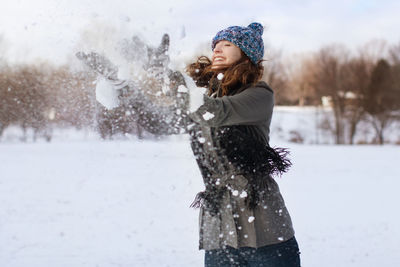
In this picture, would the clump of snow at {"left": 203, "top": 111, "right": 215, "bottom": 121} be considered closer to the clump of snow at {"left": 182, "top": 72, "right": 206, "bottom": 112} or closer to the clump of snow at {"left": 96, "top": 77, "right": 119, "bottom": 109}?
the clump of snow at {"left": 182, "top": 72, "right": 206, "bottom": 112}

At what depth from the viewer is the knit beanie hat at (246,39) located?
5.04 feet

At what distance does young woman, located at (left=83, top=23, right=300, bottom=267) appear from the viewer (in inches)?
57.1

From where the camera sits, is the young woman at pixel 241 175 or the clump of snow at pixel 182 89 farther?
the young woman at pixel 241 175

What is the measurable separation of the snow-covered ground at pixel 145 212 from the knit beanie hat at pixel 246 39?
1.58 ft

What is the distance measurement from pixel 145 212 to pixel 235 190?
4636 millimetres

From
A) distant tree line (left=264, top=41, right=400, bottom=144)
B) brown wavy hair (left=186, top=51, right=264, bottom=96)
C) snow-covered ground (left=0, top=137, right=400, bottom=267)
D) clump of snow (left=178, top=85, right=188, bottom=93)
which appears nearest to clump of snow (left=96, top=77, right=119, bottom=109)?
clump of snow (left=178, top=85, right=188, bottom=93)

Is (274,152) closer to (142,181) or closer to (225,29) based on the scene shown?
(225,29)

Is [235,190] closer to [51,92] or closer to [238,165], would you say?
[238,165]

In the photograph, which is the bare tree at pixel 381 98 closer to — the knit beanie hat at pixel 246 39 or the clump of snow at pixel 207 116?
the knit beanie hat at pixel 246 39

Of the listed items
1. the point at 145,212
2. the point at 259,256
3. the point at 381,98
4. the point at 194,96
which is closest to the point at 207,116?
the point at 194,96

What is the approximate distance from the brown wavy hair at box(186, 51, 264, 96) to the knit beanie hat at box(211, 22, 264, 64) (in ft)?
0.10

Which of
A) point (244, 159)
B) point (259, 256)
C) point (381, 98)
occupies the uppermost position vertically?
point (381, 98)

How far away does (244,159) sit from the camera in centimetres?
149

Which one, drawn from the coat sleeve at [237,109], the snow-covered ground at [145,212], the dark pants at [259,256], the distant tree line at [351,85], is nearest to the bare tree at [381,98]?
the distant tree line at [351,85]
